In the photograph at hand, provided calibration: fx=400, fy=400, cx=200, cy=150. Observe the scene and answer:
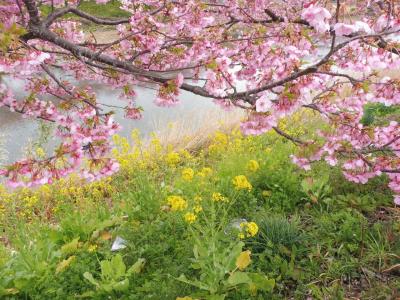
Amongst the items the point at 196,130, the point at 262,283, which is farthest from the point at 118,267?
the point at 196,130

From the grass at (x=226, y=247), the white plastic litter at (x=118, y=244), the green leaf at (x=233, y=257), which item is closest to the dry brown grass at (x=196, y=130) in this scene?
the grass at (x=226, y=247)

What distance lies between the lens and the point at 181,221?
2.91 metres

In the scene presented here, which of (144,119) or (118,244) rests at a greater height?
(118,244)

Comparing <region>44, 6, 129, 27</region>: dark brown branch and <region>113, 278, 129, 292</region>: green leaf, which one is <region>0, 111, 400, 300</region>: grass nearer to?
<region>113, 278, 129, 292</region>: green leaf

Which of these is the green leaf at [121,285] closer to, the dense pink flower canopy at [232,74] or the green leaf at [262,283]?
the dense pink flower canopy at [232,74]

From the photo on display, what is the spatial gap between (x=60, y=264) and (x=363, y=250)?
2079mm

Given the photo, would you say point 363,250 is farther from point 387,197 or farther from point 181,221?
point 181,221

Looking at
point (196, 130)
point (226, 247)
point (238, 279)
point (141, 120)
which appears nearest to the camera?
point (238, 279)

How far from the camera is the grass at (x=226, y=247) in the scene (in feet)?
7.97

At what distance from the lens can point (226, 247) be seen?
9.06ft

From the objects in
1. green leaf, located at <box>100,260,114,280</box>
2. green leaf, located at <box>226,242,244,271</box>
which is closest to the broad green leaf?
green leaf, located at <box>100,260,114,280</box>

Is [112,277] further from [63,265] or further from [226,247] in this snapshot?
[226,247]

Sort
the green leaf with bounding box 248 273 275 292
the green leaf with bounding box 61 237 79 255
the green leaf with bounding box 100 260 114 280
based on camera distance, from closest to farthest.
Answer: the green leaf with bounding box 248 273 275 292 → the green leaf with bounding box 100 260 114 280 → the green leaf with bounding box 61 237 79 255

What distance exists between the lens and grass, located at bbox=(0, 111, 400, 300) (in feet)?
7.97
